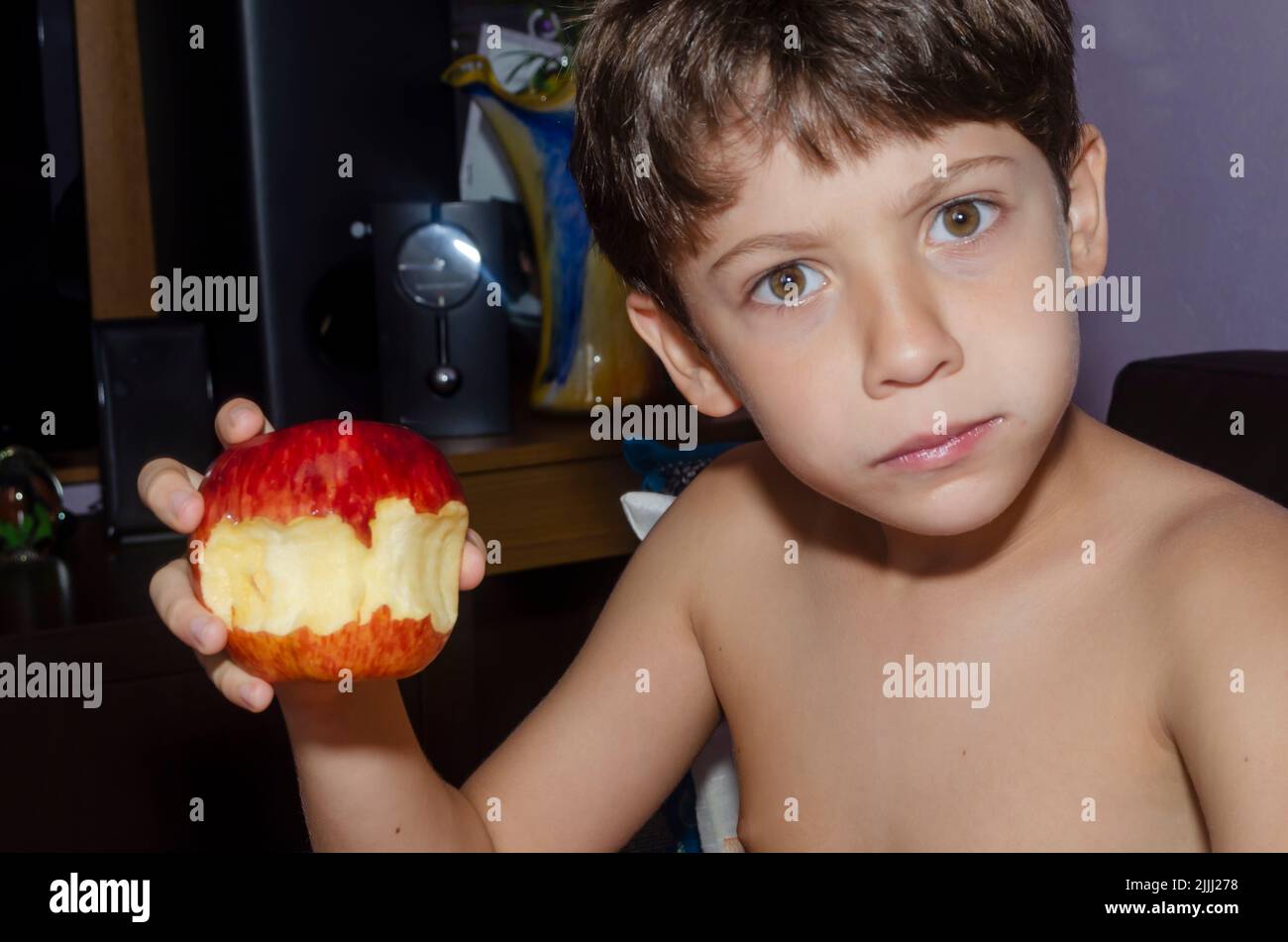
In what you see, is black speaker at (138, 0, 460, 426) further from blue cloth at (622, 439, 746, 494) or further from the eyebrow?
the eyebrow

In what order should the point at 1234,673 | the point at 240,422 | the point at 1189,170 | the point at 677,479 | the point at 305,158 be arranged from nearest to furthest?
1. the point at 1234,673
2. the point at 240,422
3. the point at 677,479
4. the point at 1189,170
5. the point at 305,158

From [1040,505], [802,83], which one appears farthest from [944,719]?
[802,83]

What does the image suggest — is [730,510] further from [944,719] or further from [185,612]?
[185,612]

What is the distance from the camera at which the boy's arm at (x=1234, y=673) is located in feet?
2.09

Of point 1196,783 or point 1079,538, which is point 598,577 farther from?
point 1196,783

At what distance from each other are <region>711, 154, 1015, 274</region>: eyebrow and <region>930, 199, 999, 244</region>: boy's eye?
0.5 inches

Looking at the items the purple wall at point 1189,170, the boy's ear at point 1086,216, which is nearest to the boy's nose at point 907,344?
the boy's ear at point 1086,216

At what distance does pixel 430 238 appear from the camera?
150cm

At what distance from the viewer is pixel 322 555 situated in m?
0.69

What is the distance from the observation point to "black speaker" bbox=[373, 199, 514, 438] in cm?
150

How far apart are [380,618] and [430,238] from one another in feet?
2.89

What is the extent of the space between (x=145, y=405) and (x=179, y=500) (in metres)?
0.86

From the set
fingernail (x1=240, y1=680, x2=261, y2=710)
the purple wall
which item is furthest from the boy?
the purple wall

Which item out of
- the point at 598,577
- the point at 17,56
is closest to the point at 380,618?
the point at 598,577
